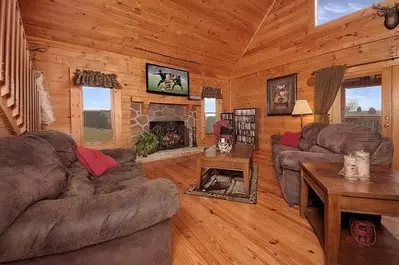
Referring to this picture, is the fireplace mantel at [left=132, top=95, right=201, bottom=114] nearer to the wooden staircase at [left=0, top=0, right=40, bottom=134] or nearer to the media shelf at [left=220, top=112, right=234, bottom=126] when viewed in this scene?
the media shelf at [left=220, top=112, right=234, bottom=126]

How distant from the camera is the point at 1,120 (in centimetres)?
196

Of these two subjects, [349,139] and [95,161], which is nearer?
[95,161]

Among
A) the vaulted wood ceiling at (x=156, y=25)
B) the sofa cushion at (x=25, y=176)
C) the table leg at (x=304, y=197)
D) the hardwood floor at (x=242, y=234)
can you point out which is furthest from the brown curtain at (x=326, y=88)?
the sofa cushion at (x=25, y=176)

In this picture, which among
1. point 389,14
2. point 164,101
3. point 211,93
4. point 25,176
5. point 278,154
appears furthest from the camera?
point 211,93

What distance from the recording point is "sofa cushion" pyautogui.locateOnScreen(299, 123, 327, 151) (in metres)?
3.26

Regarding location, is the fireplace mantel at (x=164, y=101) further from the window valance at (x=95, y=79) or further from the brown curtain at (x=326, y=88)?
the brown curtain at (x=326, y=88)

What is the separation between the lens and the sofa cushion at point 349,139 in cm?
203

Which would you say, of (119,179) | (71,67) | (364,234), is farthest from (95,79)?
(364,234)

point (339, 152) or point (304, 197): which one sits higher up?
point (339, 152)

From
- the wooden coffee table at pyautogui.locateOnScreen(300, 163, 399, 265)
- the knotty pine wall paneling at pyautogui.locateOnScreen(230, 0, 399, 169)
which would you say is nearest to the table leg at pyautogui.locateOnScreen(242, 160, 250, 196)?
the wooden coffee table at pyautogui.locateOnScreen(300, 163, 399, 265)

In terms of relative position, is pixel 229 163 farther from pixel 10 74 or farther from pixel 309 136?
pixel 10 74

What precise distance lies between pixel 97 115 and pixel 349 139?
432 cm

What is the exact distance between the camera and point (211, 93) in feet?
19.2

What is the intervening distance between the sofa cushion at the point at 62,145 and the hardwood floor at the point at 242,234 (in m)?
1.22
